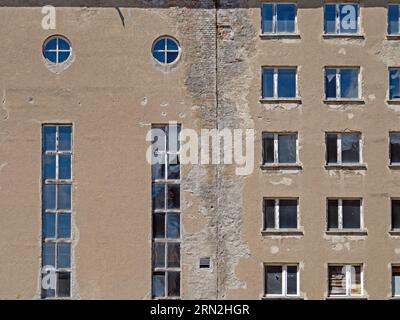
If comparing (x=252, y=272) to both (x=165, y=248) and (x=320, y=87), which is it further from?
(x=320, y=87)

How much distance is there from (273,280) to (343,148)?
505 cm

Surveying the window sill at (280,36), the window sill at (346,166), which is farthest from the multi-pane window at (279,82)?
the window sill at (346,166)

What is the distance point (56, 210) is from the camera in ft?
153

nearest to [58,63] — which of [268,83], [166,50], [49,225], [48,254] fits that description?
[166,50]

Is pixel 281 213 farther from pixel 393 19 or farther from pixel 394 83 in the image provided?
pixel 393 19

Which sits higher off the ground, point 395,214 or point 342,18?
point 342,18

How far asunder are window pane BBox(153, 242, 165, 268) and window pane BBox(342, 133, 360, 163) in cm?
680

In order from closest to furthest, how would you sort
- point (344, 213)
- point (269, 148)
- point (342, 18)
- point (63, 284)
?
point (63, 284)
point (344, 213)
point (269, 148)
point (342, 18)

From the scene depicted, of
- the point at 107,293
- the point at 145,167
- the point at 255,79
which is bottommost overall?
the point at 107,293

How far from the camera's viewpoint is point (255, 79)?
154ft

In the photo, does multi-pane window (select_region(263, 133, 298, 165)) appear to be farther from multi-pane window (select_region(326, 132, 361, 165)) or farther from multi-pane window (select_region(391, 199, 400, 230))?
multi-pane window (select_region(391, 199, 400, 230))

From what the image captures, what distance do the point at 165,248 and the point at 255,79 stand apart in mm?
6459

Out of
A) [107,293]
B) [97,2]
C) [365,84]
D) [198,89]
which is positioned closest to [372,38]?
[365,84]

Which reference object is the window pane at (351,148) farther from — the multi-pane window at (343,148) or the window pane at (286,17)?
the window pane at (286,17)
